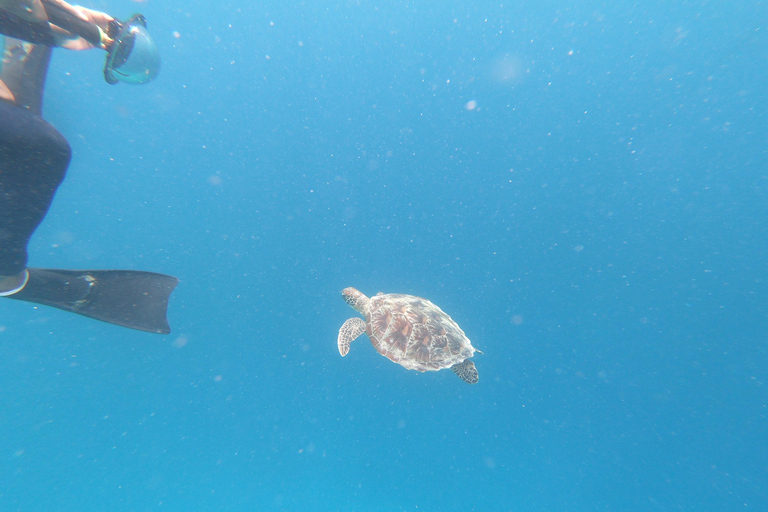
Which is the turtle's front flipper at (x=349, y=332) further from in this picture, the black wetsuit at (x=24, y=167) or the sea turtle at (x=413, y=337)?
the black wetsuit at (x=24, y=167)

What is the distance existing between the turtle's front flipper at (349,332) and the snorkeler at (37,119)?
9.24ft

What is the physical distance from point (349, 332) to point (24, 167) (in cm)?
362

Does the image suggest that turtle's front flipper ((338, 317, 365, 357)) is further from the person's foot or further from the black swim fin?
the person's foot

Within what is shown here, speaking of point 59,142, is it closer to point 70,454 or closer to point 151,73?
point 151,73

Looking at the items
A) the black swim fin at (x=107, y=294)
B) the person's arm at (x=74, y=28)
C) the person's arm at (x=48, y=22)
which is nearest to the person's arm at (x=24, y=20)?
the person's arm at (x=48, y=22)

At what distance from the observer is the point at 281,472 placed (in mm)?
6152

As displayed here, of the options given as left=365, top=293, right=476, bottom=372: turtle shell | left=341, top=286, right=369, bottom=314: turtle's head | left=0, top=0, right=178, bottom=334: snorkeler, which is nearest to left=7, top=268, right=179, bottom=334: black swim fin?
left=0, top=0, right=178, bottom=334: snorkeler

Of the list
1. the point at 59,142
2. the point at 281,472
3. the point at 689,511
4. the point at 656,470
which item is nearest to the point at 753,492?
the point at 689,511

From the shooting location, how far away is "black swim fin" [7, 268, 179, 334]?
2.22 metres

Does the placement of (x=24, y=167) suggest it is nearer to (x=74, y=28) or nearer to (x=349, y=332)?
(x=74, y=28)

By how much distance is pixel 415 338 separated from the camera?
3.83 metres

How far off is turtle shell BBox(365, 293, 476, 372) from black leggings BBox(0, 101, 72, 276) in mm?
3464

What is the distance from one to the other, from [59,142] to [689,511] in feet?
40.6

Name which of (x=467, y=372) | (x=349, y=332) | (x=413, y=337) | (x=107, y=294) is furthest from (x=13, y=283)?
(x=467, y=372)
